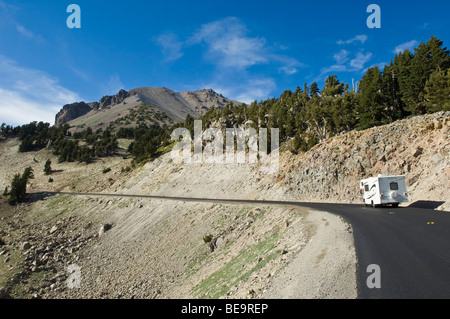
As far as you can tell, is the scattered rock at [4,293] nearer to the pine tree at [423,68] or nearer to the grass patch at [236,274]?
the grass patch at [236,274]

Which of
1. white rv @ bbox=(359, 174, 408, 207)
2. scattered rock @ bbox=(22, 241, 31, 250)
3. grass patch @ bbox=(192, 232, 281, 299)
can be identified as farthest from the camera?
scattered rock @ bbox=(22, 241, 31, 250)

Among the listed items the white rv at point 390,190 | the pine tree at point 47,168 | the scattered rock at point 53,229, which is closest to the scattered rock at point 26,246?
the scattered rock at point 53,229

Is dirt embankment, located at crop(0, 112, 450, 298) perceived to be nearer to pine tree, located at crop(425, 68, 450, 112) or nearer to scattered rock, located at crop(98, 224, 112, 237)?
scattered rock, located at crop(98, 224, 112, 237)

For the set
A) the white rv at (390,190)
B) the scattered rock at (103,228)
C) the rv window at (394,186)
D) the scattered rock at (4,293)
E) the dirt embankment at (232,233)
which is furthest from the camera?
the scattered rock at (103,228)

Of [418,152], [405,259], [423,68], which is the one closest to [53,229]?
[405,259]

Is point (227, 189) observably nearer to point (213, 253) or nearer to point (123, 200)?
point (123, 200)

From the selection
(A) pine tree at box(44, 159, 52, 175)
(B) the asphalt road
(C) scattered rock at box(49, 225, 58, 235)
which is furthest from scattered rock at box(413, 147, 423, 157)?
(A) pine tree at box(44, 159, 52, 175)

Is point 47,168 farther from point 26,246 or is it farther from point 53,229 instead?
point 26,246

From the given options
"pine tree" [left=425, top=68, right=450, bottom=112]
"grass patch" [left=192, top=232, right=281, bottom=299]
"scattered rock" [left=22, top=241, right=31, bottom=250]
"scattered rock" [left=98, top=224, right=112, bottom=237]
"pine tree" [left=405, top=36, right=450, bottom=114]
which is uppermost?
"pine tree" [left=405, top=36, right=450, bottom=114]

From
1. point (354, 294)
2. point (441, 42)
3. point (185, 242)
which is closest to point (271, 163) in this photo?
point (185, 242)

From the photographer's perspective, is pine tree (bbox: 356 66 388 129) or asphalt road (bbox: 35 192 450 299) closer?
asphalt road (bbox: 35 192 450 299)

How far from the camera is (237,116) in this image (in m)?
92.4

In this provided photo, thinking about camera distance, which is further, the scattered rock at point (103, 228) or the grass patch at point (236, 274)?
the scattered rock at point (103, 228)

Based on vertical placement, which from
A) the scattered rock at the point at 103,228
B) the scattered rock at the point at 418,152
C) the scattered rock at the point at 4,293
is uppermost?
the scattered rock at the point at 418,152
